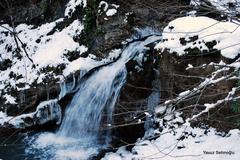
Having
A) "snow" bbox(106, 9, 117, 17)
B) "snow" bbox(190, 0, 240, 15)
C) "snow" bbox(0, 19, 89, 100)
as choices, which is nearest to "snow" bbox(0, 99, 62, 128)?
"snow" bbox(0, 19, 89, 100)

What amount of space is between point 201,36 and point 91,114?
2.45 metres

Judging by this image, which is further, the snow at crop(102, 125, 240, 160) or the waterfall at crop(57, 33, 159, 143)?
the waterfall at crop(57, 33, 159, 143)

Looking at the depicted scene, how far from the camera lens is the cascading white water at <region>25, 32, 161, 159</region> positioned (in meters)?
7.17

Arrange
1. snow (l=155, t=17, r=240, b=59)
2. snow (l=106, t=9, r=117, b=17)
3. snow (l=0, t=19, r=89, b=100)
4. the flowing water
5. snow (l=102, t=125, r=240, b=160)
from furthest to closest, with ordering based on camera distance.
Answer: snow (l=0, t=19, r=89, b=100), snow (l=106, t=9, r=117, b=17), the flowing water, snow (l=155, t=17, r=240, b=59), snow (l=102, t=125, r=240, b=160)

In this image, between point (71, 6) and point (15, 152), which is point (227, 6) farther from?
point (71, 6)

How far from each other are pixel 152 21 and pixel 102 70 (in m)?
1.48

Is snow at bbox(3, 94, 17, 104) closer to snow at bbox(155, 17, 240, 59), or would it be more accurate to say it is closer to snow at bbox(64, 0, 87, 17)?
snow at bbox(64, 0, 87, 17)

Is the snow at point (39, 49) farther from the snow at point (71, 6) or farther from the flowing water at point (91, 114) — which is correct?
the flowing water at point (91, 114)

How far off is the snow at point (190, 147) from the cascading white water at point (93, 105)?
3.07ft

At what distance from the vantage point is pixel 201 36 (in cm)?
677

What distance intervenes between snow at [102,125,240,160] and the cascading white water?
936mm

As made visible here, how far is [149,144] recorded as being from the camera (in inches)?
246

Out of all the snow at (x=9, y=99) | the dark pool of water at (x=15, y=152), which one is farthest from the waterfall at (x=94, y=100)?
the snow at (x=9, y=99)

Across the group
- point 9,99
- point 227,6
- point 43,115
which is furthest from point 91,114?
point 227,6
